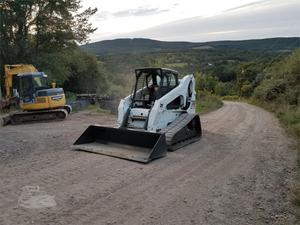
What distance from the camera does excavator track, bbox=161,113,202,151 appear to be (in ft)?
31.8

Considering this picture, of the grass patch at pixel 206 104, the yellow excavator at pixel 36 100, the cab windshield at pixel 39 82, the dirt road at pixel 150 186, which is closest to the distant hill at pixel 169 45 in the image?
the grass patch at pixel 206 104

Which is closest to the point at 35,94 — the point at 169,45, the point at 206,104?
the point at 206,104

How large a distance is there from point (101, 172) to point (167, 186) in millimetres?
1429

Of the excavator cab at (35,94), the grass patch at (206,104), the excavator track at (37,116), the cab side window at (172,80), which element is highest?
the cab side window at (172,80)

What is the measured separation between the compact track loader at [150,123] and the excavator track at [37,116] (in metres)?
6.12

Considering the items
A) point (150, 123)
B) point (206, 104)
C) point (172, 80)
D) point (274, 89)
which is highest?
point (172, 80)

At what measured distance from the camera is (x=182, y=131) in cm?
1023

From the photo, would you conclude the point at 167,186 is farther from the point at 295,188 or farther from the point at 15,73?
the point at 15,73

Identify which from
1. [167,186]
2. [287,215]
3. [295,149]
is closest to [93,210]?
[167,186]

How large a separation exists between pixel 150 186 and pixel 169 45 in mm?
52829

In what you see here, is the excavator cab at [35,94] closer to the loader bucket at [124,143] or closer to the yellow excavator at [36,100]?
the yellow excavator at [36,100]

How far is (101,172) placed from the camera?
24.3 ft

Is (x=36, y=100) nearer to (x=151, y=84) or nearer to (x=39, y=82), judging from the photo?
(x=39, y=82)

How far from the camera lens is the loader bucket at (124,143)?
28.1ft
